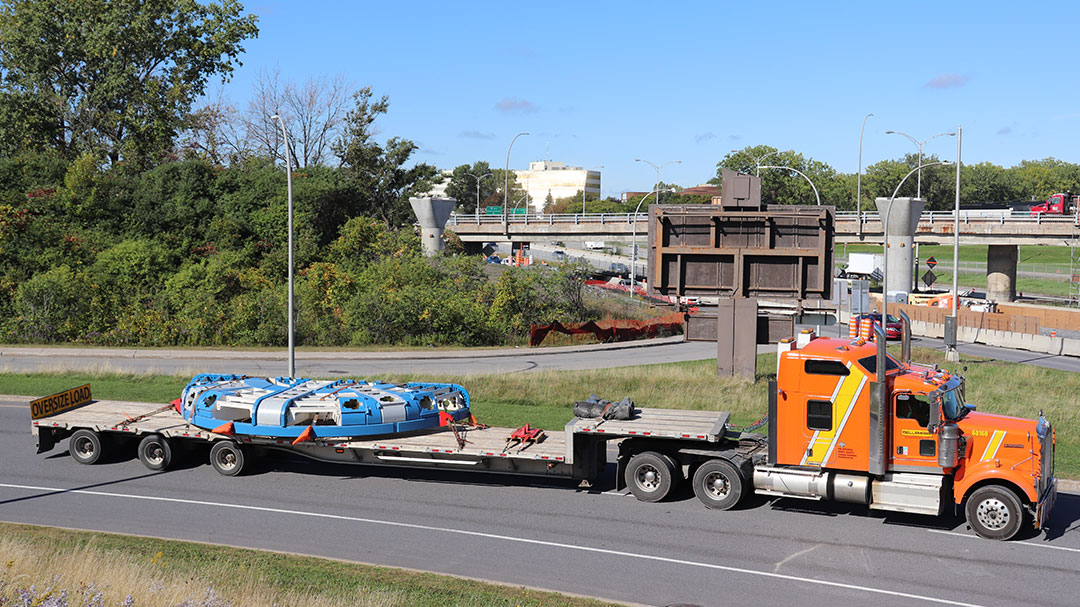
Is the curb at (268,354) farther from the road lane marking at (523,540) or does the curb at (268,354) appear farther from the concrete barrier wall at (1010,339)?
the concrete barrier wall at (1010,339)

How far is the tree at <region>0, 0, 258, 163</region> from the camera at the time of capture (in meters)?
55.9

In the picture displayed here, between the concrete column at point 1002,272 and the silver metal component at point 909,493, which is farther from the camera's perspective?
the concrete column at point 1002,272

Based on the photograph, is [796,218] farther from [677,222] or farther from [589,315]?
[589,315]

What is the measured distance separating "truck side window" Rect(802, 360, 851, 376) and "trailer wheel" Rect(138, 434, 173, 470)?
12475 millimetres

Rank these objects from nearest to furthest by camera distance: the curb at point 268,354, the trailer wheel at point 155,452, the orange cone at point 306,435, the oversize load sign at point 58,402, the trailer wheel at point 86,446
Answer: the orange cone at point 306,435 → the trailer wheel at point 155,452 → the trailer wheel at point 86,446 → the oversize load sign at point 58,402 → the curb at point 268,354

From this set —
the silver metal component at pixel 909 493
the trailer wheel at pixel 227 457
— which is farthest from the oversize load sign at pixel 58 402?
the silver metal component at pixel 909 493

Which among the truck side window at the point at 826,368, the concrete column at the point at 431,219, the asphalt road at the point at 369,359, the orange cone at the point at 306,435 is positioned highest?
the concrete column at the point at 431,219

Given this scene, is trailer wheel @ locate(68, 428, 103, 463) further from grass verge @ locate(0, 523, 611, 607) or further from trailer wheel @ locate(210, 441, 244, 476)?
grass verge @ locate(0, 523, 611, 607)

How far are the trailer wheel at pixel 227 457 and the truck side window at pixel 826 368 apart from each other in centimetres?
1088

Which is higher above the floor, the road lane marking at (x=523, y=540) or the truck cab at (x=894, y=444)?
the truck cab at (x=894, y=444)

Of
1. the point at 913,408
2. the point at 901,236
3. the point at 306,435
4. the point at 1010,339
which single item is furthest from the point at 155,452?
the point at 901,236

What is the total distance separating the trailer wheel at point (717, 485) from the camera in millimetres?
15109

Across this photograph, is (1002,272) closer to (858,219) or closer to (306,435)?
(858,219)

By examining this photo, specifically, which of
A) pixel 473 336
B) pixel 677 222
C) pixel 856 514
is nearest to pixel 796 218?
pixel 677 222
